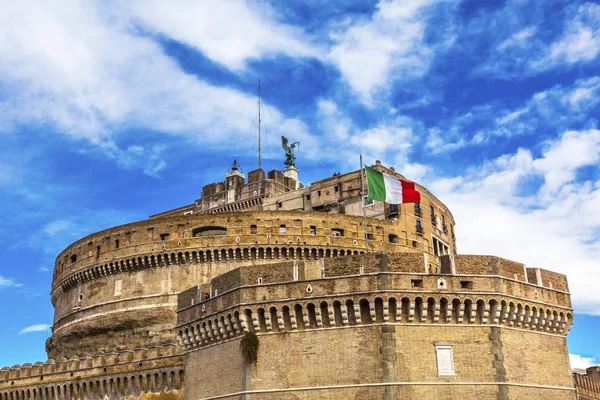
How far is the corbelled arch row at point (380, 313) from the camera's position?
22594 millimetres

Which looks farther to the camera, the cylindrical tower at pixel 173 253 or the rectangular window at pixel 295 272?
the cylindrical tower at pixel 173 253

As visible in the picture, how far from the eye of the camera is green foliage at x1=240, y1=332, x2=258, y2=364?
76.7 feet

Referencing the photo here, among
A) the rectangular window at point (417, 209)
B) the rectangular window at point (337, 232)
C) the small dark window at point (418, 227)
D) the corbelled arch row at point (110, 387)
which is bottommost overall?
the corbelled arch row at point (110, 387)

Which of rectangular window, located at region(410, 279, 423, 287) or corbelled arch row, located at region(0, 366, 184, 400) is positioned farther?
corbelled arch row, located at region(0, 366, 184, 400)

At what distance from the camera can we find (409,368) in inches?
875

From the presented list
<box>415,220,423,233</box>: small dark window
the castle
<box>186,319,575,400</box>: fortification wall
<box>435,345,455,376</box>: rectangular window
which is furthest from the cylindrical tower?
<box>435,345,455,376</box>: rectangular window

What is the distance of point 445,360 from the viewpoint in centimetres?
2252

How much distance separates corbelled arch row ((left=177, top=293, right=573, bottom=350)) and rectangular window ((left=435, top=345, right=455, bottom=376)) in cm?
84

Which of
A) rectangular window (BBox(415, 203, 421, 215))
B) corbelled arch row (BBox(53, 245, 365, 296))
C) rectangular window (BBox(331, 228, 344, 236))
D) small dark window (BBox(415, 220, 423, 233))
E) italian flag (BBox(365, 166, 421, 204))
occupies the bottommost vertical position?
italian flag (BBox(365, 166, 421, 204))

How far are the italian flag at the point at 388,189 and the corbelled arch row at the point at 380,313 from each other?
23.7 ft

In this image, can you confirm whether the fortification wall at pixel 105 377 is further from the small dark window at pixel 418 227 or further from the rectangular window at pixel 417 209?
the rectangular window at pixel 417 209

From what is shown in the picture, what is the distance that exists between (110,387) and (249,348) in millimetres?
18074

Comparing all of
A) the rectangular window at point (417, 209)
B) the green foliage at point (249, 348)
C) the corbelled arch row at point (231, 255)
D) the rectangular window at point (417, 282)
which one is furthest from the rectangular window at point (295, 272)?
the rectangular window at point (417, 209)

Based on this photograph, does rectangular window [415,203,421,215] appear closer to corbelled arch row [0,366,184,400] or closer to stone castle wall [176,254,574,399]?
corbelled arch row [0,366,184,400]
